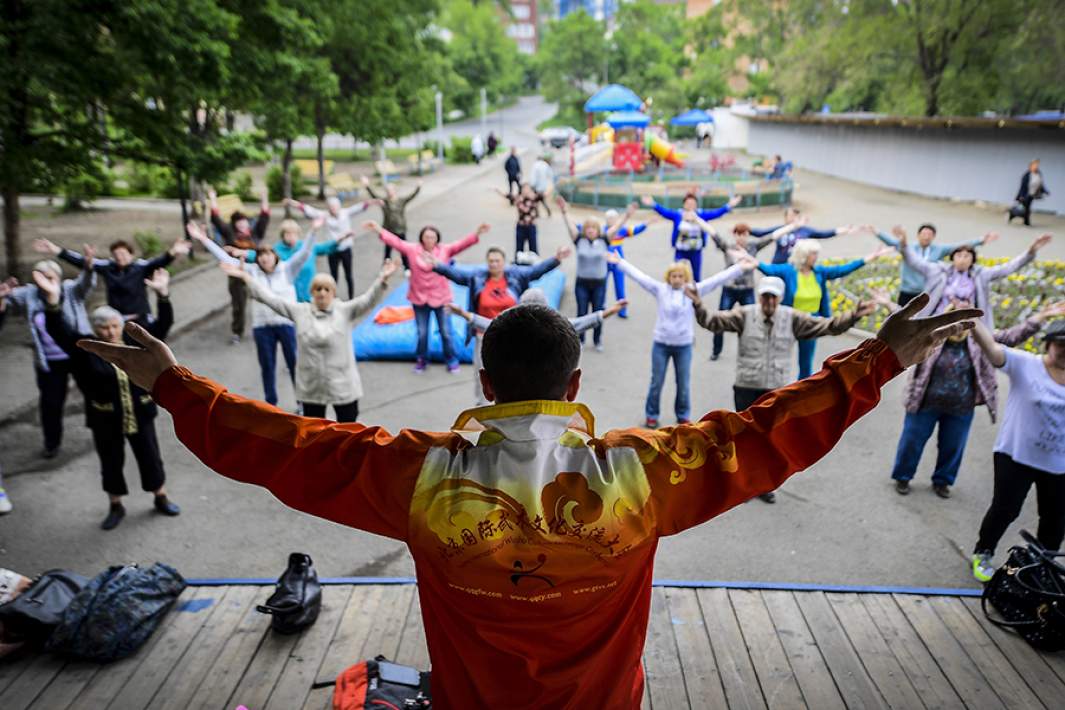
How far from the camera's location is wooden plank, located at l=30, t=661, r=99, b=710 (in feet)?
13.6

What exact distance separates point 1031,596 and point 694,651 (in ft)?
6.59

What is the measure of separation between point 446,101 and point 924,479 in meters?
52.9

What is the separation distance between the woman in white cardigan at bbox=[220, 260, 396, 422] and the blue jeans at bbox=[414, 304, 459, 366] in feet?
10.6

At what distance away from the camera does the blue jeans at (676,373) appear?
8.28 metres

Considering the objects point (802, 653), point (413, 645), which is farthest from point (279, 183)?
point (802, 653)

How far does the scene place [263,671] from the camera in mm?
4406

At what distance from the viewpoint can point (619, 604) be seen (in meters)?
2.20

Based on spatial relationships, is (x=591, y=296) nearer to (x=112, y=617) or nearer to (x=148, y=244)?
(x=112, y=617)

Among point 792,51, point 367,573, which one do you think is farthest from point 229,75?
point 792,51

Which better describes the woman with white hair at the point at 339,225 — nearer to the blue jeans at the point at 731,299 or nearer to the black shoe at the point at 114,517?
the blue jeans at the point at 731,299

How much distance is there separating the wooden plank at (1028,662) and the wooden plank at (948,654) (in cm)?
23

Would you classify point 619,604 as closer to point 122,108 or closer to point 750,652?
point 750,652

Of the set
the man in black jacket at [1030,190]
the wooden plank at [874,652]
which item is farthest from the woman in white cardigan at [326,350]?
the man in black jacket at [1030,190]

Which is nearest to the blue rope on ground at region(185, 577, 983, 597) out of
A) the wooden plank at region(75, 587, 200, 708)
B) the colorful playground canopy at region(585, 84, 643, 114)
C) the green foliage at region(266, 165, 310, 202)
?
the wooden plank at region(75, 587, 200, 708)
